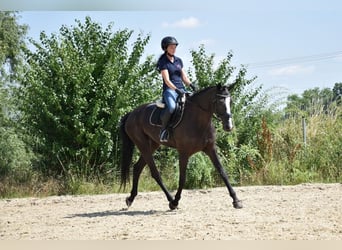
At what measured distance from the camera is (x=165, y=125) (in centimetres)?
780

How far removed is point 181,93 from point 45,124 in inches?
199

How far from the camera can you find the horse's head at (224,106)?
712 centimetres

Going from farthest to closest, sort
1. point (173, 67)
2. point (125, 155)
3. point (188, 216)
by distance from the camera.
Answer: point (125, 155), point (173, 67), point (188, 216)

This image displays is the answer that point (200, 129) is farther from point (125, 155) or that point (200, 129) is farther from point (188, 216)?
point (125, 155)

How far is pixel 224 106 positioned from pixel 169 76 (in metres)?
1.08

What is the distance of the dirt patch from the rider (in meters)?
1.40

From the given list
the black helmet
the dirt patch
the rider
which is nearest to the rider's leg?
the rider

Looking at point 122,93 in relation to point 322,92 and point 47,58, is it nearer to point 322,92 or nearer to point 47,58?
point 47,58

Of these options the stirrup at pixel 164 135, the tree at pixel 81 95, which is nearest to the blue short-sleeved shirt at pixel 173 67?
the stirrup at pixel 164 135

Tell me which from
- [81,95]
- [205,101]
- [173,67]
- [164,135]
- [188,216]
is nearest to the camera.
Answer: [188,216]

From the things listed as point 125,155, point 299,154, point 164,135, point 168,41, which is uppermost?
point 168,41

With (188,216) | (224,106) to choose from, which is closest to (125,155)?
(188,216)

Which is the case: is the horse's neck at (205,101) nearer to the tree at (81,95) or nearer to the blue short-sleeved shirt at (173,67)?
the blue short-sleeved shirt at (173,67)

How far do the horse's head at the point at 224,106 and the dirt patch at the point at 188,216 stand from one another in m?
1.24
